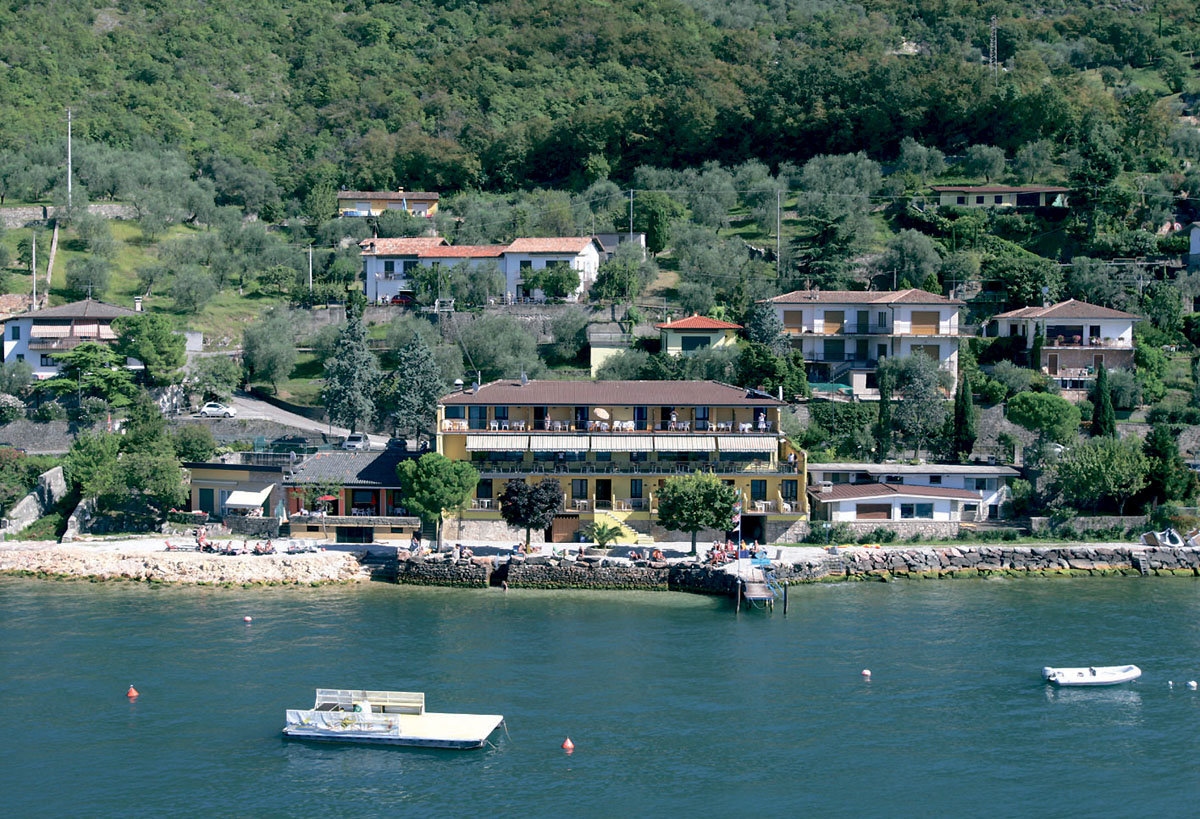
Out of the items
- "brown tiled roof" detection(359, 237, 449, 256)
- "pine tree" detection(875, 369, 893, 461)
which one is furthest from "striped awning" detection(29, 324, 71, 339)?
"pine tree" detection(875, 369, 893, 461)

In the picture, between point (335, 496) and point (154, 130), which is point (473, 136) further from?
point (335, 496)

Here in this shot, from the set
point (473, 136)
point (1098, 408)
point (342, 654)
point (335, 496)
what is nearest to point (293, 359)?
point (335, 496)

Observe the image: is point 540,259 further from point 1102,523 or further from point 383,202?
point 1102,523

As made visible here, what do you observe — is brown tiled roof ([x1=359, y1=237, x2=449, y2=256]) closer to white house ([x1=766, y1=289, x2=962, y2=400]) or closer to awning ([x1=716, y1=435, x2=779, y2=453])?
white house ([x1=766, y1=289, x2=962, y2=400])

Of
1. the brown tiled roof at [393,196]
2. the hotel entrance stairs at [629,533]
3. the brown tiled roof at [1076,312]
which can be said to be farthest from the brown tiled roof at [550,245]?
the hotel entrance stairs at [629,533]

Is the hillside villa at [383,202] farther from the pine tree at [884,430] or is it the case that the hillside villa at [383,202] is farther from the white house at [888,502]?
the white house at [888,502]
